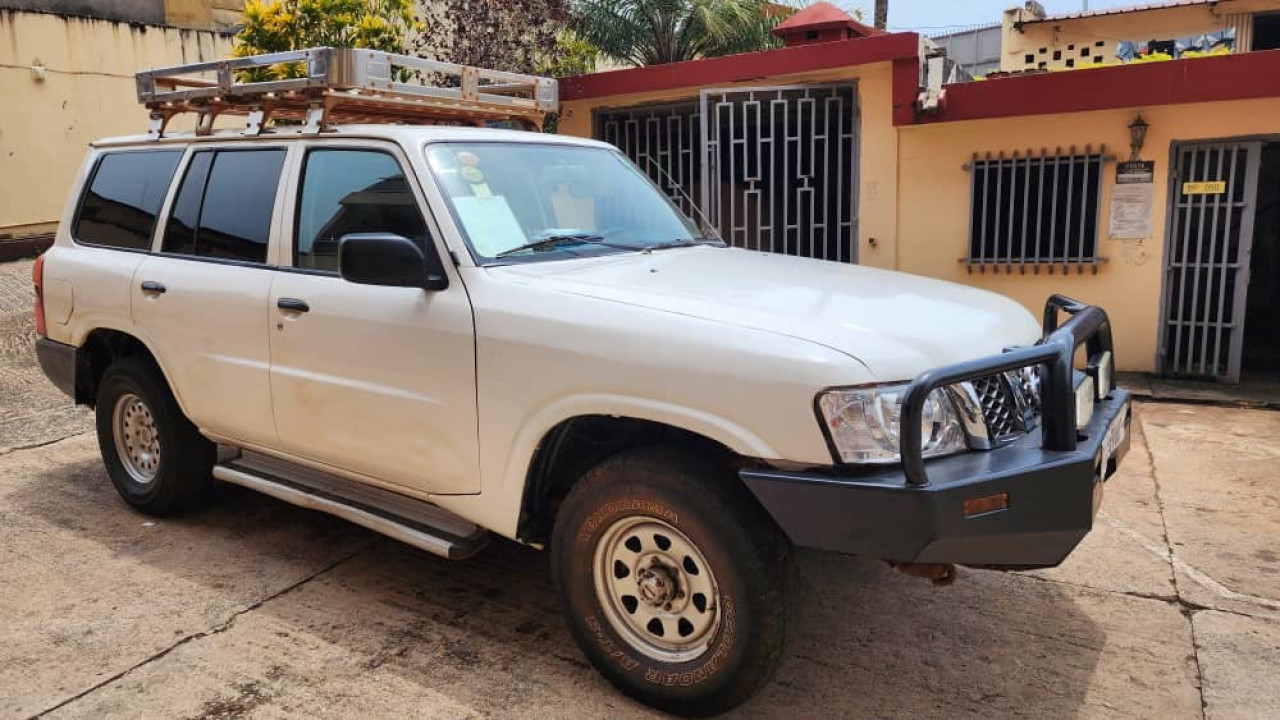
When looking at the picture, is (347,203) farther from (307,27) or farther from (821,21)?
(821,21)

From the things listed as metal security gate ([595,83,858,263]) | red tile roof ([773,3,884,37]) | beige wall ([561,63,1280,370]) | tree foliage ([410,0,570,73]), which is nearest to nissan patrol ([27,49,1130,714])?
metal security gate ([595,83,858,263])

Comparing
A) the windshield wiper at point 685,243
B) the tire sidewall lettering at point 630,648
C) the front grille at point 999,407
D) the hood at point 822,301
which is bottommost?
the tire sidewall lettering at point 630,648

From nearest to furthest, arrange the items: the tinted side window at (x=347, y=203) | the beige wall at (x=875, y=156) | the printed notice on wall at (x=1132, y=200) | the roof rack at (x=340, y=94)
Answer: the tinted side window at (x=347, y=203) → the roof rack at (x=340, y=94) → the printed notice on wall at (x=1132, y=200) → the beige wall at (x=875, y=156)

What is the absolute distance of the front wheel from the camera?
278cm

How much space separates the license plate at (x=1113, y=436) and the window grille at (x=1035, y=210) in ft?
17.6

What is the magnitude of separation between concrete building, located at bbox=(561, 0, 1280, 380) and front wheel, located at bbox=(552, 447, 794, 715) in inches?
175

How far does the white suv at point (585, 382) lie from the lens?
8.67 ft

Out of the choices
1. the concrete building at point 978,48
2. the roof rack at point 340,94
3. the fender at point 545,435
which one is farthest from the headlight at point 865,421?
the concrete building at point 978,48

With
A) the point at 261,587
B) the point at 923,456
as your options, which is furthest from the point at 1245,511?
the point at 261,587

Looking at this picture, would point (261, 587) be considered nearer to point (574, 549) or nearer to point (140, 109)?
point (574, 549)

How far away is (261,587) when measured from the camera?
4035 millimetres

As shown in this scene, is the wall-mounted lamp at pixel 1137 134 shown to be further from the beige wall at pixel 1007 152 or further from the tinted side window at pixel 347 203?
the tinted side window at pixel 347 203

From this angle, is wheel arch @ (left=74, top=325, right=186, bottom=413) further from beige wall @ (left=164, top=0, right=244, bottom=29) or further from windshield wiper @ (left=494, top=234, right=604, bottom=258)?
beige wall @ (left=164, top=0, right=244, bottom=29)

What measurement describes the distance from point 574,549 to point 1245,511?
12.6ft
